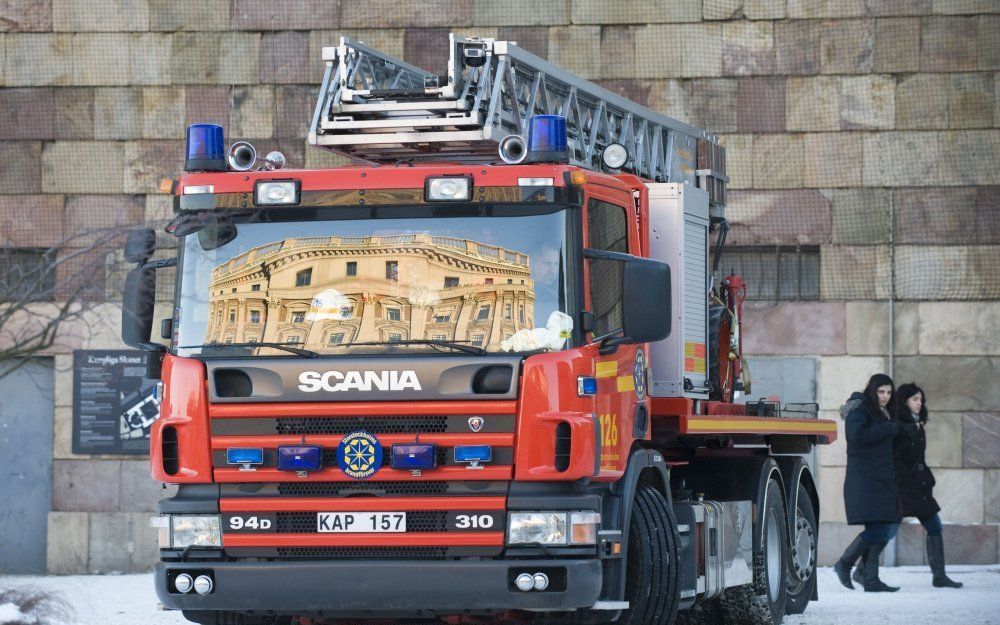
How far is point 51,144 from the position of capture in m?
18.9

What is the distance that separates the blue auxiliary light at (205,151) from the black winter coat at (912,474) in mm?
8068

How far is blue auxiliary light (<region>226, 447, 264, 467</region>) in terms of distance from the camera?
8.71 m

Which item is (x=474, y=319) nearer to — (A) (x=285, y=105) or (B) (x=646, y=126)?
(B) (x=646, y=126)

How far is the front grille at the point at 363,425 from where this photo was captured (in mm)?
8547

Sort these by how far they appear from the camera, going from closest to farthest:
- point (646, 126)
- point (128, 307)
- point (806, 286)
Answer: point (128, 307) → point (646, 126) → point (806, 286)

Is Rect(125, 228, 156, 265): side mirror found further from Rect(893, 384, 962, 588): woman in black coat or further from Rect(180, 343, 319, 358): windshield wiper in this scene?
Rect(893, 384, 962, 588): woman in black coat

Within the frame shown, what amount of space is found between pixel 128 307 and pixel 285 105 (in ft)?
31.6

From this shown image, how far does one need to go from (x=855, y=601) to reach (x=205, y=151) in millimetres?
7267

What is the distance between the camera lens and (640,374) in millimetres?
9633

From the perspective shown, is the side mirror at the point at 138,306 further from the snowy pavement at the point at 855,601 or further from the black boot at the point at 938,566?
the black boot at the point at 938,566

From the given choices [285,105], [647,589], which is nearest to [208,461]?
[647,589]

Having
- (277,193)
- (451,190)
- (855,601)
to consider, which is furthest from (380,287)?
(855,601)

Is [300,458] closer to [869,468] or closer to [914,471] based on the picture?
[869,468]

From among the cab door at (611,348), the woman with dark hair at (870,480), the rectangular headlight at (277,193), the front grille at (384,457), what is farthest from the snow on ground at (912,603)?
the rectangular headlight at (277,193)
